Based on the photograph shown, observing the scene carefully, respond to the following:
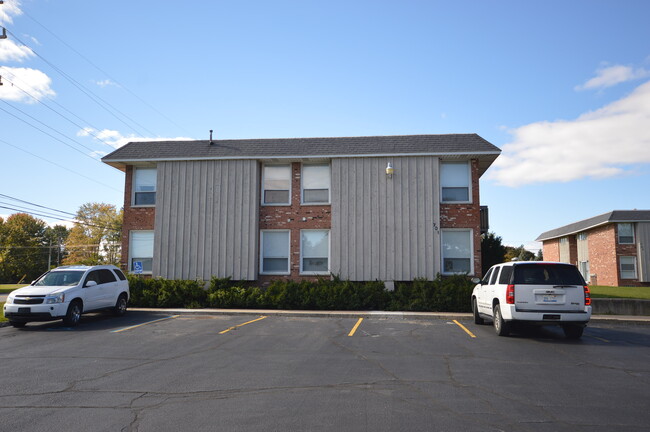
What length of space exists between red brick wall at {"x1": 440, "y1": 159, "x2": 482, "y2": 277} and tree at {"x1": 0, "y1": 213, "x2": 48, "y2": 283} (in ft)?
237

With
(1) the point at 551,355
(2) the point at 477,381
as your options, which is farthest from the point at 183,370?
(1) the point at 551,355

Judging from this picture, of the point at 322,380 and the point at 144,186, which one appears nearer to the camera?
the point at 322,380

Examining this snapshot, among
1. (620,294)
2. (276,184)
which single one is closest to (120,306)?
(276,184)

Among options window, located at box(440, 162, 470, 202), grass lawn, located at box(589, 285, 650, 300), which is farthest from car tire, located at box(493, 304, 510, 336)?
grass lawn, located at box(589, 285, 650, 300)

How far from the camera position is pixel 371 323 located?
14.4m

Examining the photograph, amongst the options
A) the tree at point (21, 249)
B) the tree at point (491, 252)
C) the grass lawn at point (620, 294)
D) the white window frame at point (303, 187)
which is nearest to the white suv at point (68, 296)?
the white window frame at point (303, 187)

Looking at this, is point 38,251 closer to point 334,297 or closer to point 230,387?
point 334,297

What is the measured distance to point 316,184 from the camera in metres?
20.8

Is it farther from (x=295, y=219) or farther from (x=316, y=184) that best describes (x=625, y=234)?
(x=295, y=219)

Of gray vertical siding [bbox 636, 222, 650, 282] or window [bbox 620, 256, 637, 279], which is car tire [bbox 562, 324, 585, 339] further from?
gray vertical siding [bbox 636, 222, 650, 282]

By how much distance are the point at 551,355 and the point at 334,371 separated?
4.68 metres

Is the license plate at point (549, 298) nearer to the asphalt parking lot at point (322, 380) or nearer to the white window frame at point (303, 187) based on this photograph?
the asphalt parking lot at point (322, 380)

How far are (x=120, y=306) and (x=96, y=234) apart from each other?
68875 millimetres

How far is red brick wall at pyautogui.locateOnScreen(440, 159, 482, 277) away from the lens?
19.5 m
